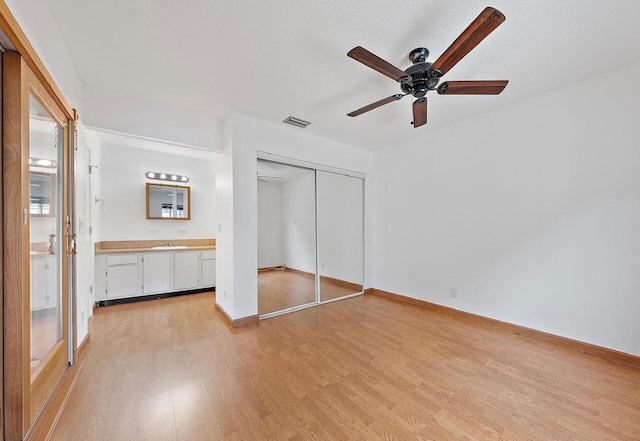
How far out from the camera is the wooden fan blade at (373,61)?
1579 mm

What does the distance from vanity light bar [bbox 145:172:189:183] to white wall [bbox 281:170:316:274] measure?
2.35 meters

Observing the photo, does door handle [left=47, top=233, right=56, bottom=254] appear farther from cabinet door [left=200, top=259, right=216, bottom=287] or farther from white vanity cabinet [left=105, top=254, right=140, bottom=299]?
cabinet door [left=200, top=259, right=216, bottom=287]

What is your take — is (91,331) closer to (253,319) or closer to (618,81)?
(253,319)

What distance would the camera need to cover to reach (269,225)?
370 centimetres

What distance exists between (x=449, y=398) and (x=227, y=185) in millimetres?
3112

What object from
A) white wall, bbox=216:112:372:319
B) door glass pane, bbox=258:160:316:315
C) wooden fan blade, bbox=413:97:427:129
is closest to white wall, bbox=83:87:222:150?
white wall, bbox=216:112:372:319

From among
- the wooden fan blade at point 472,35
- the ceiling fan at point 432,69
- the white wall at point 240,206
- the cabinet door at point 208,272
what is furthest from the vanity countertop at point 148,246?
the wooden fan blade at point 472,35

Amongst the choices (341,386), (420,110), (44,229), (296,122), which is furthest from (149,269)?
(420,110)

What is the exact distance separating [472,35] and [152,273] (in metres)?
4.90

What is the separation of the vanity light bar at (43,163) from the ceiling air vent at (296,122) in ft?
7.63

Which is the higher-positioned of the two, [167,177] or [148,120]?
[148,120]

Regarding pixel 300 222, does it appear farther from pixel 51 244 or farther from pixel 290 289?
pixel 51 244

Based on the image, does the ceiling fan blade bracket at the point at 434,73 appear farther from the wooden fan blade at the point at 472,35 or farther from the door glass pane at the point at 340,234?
the door glass pane at the point at 340,234

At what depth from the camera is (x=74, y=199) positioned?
2.17 m
